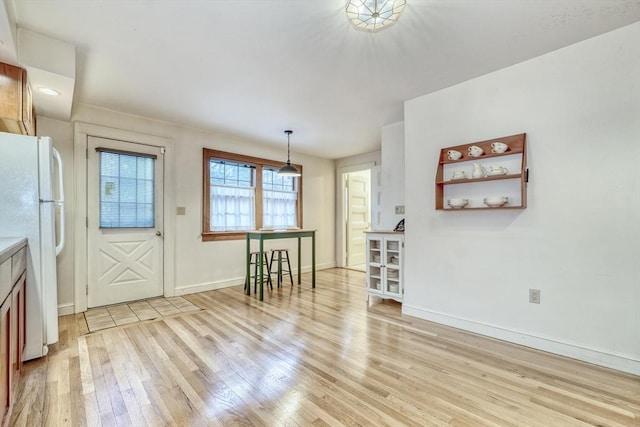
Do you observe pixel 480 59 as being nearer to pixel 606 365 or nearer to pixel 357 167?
pixel 606 365

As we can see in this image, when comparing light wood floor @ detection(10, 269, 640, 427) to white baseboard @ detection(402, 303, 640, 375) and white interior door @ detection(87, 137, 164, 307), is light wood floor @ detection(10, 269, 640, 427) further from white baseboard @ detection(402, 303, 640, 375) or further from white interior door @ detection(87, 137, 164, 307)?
white interior door @ detection(87, 137, 164, 307)

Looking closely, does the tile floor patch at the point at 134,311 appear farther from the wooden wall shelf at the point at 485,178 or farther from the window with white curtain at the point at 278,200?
the wooden wall shelf at the point at 485,178

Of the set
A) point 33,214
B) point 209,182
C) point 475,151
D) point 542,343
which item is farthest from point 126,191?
point 542,343

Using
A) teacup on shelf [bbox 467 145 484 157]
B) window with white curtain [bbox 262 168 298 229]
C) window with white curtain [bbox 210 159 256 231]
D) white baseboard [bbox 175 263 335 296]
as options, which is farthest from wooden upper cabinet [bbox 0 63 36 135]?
teacup on shelf [bbox 467 145 484 157]

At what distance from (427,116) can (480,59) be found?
77cm

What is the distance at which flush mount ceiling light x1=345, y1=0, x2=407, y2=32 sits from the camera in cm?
175

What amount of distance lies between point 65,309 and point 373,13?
429 cm

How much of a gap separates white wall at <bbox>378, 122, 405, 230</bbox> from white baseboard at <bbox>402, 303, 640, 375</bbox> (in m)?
1.51

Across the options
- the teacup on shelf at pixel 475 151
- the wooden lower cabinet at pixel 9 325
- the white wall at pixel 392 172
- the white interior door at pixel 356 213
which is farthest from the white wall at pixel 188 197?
the teacup on shelf at pixel 475 151

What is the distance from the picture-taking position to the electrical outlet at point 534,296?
2.47 meters

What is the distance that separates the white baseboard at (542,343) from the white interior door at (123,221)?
3.55 metres

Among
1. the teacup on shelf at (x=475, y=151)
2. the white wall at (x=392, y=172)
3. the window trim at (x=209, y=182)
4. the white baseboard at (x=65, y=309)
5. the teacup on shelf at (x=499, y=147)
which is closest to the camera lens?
the teacup on shelf at (x=499, y=147)

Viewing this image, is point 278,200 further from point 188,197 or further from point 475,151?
point 475,151

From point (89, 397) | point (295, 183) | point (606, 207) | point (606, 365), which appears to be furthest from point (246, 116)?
point (606, 365)
